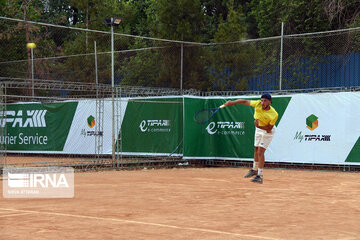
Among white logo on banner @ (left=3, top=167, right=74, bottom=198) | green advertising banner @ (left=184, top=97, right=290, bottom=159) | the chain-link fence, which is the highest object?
the chain-link fence

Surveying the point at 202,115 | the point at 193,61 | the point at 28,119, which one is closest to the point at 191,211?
the point at 202,115

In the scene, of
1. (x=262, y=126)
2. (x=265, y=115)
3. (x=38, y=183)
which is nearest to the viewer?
(x=38, y=183)

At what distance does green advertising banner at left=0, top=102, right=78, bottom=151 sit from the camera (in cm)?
1992

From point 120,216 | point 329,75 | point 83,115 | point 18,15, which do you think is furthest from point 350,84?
point 18,15

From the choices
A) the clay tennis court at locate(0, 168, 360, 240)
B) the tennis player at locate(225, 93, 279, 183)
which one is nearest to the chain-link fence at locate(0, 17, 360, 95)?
the tennis player at locate(225, 93, 279, 183)

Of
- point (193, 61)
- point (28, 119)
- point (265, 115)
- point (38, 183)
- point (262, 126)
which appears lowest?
point (38, 183)

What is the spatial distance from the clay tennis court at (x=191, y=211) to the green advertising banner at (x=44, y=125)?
7326 mm

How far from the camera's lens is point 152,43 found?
22062 millimetres

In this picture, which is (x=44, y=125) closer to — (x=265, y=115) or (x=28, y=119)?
(x=28, y=119)

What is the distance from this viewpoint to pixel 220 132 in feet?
58.6

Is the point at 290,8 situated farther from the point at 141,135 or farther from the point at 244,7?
the point at 141,135

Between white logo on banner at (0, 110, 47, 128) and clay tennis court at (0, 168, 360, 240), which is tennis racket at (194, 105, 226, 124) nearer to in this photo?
clay tennis court at (0, 168, 360, 240)

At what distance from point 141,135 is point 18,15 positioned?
12556 mm

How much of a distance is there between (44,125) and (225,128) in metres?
6.66
